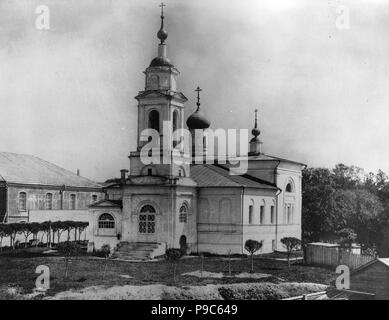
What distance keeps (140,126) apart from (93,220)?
644cm

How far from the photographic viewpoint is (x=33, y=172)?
146 feet

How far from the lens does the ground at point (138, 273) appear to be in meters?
22.7

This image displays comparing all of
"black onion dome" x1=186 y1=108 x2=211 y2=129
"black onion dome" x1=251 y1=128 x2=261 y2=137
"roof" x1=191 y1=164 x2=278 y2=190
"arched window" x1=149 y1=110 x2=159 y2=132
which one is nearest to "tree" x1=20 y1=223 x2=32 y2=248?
"arched window" x1=149 y1=110 x2=159 y2=132

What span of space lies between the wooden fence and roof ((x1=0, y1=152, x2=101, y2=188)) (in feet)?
75.4

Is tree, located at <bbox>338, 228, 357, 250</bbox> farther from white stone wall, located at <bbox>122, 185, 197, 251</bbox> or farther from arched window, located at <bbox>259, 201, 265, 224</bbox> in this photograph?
white stone wall, located at <bbox>122, 185, 197, 251</bbox>

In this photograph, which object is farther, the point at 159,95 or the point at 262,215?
the point at 262,215

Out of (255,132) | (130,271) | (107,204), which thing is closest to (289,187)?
(255,132)

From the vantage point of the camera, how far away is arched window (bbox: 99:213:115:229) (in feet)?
112

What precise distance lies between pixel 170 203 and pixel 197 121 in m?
13.7

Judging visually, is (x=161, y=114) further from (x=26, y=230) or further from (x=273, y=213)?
(x=26, y=230)

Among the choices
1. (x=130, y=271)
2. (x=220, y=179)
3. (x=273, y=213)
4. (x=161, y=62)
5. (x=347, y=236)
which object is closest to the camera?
(x=130, y=271)

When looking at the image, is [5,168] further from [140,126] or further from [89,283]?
[89,283]

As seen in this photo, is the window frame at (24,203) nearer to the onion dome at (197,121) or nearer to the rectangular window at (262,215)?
the onion dome at (197,121)
